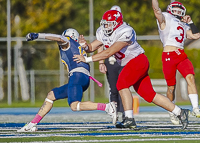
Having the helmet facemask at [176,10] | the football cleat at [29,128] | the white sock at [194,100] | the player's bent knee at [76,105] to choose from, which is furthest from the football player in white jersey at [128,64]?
the helmet facemask at [176,10]

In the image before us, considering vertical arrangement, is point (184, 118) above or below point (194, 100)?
below

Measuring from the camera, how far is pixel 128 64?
7.07 metres

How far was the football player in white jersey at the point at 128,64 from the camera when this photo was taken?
6902mm

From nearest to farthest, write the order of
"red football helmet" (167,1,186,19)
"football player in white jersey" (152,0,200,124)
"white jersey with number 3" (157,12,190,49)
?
"football player in white jersey" (152,0,200,124)
"white jersey with number 3" (157,12,190,49)
"red football helmet" (167,1,186,19)

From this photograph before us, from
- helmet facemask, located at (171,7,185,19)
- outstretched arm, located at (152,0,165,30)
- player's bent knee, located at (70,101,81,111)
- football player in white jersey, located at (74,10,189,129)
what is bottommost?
player's bent knee, located at (70,101,81,111)

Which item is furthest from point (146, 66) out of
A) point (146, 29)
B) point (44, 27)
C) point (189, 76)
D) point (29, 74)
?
point (146, 29)

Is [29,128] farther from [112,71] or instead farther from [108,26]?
[112,71]

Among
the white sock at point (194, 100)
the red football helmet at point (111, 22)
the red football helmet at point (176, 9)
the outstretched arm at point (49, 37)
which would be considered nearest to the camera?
the outstretched arm at point (49, 37)

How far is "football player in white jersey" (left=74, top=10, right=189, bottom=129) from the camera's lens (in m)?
6.90

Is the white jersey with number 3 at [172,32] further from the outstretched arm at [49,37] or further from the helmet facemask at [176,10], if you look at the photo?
the outstretched arm at [49,37]

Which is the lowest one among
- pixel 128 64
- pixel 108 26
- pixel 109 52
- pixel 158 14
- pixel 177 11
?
pixel 128 64

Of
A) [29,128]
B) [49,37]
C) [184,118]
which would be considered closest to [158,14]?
[184,118]

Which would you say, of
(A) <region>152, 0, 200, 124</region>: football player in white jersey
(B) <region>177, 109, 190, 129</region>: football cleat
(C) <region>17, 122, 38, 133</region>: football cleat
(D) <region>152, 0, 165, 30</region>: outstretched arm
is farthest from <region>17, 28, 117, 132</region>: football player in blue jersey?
(A) <region>152, 0, 200, 124</region>: football player in white jersey

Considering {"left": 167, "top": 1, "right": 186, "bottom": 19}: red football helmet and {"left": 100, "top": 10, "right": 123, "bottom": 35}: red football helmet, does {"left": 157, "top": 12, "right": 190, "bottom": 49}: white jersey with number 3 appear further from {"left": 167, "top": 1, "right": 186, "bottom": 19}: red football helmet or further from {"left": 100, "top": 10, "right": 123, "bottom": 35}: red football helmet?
{"left": 100, "top": 10, "right": 123, "bottom": 35}: red football helmet
